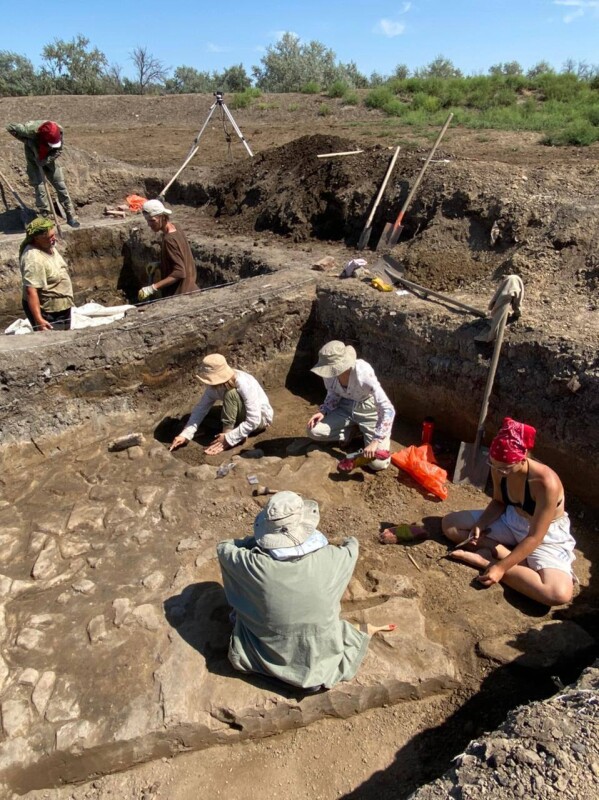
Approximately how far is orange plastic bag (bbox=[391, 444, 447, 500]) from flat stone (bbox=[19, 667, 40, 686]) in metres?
2.91

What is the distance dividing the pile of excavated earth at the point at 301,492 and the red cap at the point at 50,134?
1188 millimetres

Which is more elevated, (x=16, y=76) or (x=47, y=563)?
(x=16, y=76)

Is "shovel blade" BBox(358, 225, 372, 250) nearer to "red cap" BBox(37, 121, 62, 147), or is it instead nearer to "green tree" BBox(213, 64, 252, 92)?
"red cap" BBox(37, 121, 62, 147)

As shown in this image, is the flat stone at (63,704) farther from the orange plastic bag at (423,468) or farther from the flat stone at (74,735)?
the orange plastic bag at (423,468)

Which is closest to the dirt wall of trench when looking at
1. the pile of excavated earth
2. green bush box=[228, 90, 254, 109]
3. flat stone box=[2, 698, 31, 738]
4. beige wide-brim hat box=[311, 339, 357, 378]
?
the pile of excavated earth

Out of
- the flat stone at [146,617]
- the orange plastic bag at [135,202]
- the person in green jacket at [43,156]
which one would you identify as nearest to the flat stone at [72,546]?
the flat stone at [146,617]

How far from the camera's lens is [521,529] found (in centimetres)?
367

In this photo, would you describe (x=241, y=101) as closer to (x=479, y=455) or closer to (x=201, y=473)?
(x=201, y=473)

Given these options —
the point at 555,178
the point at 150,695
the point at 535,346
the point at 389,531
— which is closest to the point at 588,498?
the point at 535,346

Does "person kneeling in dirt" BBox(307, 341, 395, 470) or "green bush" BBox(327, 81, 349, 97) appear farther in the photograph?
"green bush" BBox(327, 81, 349, 97)

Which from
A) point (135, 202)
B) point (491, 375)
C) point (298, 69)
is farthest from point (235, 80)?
point (491, 375)

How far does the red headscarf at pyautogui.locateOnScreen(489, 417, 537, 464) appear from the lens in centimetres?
319

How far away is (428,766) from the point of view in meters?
2.86

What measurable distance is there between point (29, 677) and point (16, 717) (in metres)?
0.21
